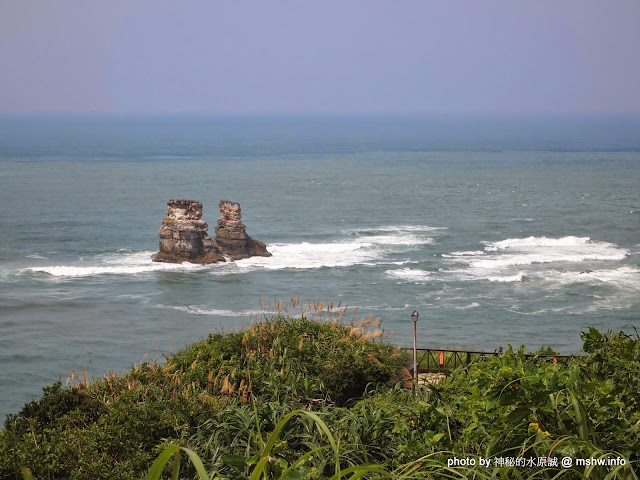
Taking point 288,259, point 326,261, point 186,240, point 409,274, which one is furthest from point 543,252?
point 186,240

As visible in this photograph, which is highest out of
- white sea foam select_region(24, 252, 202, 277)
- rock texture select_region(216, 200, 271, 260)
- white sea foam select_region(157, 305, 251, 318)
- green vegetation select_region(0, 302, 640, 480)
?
green vegetation select_region(0, 302, 640, 480)

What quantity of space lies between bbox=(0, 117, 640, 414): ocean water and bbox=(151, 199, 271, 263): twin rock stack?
1584 millimetres

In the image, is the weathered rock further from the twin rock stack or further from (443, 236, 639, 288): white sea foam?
(443, 236, 639, 288): white sea foam

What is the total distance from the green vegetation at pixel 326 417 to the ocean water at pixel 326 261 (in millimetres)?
14941

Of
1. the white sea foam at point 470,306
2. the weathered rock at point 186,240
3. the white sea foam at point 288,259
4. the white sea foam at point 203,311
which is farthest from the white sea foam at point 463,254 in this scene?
the white sea foam at point 203,311

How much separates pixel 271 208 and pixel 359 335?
237 ft

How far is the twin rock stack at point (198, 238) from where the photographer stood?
188ft

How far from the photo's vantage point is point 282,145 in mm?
196625

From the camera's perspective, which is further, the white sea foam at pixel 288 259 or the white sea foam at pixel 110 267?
the white sea foam at pixel 288 259

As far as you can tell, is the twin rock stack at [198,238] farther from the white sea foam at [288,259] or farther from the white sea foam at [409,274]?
the white sea foam at [409,274]

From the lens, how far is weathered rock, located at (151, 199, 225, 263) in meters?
57.4

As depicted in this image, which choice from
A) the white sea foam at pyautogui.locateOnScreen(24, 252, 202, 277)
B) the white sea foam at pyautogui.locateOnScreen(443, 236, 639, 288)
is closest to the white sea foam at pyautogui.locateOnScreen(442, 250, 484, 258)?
the white sea foam at pyautogui.locateOnScreen(443, 236, 639, 288)

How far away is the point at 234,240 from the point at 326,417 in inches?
2003

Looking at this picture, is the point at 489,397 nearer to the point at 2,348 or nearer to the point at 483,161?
the point at 2,348
